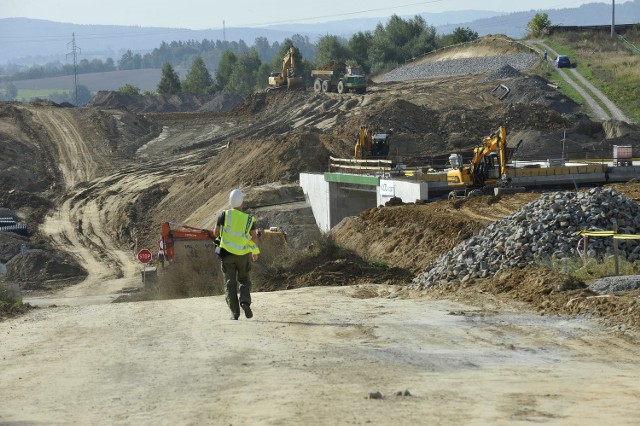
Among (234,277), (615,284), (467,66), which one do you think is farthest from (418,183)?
(467,66)

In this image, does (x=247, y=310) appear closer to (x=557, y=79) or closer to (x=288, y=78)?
(x=557, y=79)

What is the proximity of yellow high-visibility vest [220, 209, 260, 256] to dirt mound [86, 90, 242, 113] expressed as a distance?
8431cm

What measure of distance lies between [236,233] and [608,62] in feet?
225

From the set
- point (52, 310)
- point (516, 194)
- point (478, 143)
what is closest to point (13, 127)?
point (478, 143)

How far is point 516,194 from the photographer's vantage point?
31109 mm

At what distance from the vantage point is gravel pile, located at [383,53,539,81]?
81000mm

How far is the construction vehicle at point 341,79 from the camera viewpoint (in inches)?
2763

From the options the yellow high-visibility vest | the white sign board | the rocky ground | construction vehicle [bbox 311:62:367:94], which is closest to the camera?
the yellow high-visibility vest

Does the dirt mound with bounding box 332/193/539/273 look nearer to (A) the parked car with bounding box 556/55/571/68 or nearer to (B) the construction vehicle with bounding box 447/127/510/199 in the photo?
(B) the construction vehicle with bounding box 447/127/510/199

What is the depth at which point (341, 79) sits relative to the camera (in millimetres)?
71438

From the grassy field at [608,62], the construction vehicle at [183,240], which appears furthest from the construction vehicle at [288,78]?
the construction vehicle at [183,240]

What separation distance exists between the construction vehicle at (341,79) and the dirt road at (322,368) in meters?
56.9

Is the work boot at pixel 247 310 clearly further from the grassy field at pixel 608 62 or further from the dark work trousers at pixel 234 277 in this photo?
the grassy field at pixel 608 62

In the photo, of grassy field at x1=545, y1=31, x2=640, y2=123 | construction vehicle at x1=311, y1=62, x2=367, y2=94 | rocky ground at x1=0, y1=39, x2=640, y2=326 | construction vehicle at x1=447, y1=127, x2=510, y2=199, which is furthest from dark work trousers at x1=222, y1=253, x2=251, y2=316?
construction vehicle at x1=311, y1=62, x2=367, y2=94
